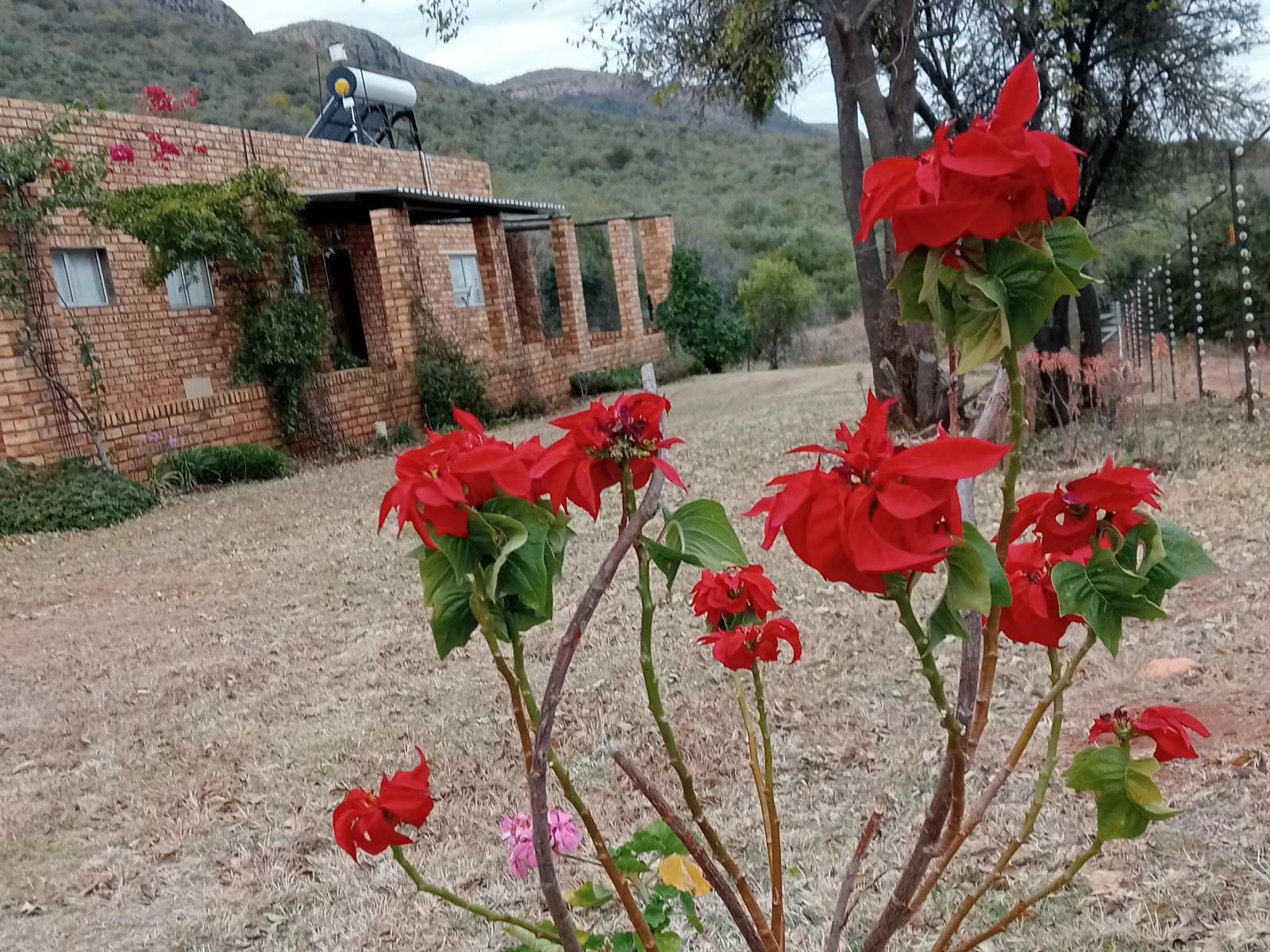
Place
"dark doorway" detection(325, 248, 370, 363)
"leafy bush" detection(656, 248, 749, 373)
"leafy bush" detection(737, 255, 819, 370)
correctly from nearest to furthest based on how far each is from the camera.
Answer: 1. "dark doorway" detection(325, 248, 370, 363)
2. "leafy bush" detection(656, 248, 749, 373)
3. "leafy bush" detection(737, 255, 819, 370)

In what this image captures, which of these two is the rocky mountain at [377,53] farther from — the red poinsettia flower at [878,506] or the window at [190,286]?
the red poinsettia flower at [878,506]

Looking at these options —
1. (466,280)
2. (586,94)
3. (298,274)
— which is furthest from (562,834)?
(586,94)

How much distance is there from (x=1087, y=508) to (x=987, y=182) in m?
0.31

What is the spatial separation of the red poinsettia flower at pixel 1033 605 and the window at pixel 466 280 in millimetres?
12808

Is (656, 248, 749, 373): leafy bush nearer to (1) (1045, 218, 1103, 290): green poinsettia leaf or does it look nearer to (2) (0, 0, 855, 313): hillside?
(2) (0, 0, 855, 313): hillside

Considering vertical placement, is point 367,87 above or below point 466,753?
above

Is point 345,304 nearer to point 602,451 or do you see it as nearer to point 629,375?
point 629,375

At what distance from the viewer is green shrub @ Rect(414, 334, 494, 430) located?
33.8 ft

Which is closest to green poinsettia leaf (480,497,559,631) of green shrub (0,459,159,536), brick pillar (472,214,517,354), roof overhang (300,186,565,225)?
green shrub (0,459,159,536)

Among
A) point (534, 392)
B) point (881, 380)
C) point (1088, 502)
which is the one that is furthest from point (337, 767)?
point (534, 392)

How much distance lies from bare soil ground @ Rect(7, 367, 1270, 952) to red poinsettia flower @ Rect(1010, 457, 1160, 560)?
1113mm

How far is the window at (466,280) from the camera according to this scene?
44.0 feet

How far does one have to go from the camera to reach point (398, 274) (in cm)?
1005

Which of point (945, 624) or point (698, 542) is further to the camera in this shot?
point (698, 542)
